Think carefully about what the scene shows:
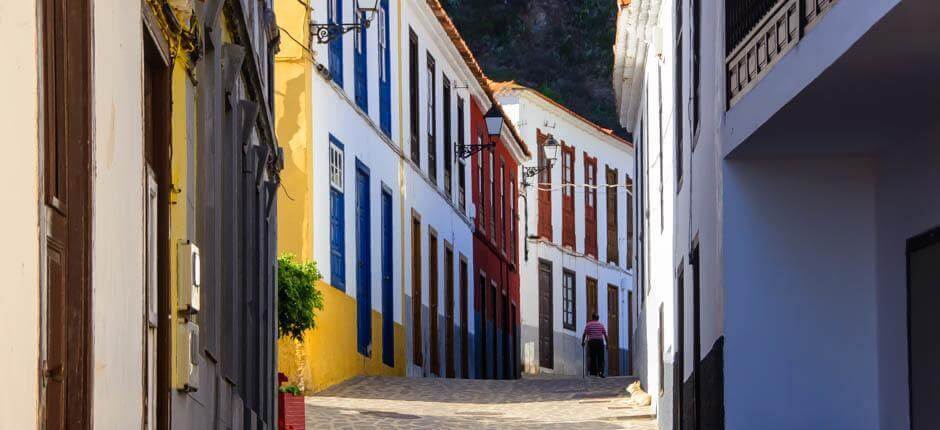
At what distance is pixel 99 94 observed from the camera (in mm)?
5613

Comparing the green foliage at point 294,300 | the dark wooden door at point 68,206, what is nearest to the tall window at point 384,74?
the green foliage at point 294,300

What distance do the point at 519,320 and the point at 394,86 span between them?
16472 millimetres

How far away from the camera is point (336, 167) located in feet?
71.8

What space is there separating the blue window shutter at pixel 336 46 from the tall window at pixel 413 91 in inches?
202

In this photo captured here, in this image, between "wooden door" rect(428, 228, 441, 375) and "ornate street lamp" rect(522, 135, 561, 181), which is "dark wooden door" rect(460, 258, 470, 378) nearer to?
"wooden door" rect(428, 228, 441, 375)

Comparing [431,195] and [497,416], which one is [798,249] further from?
[431,195]

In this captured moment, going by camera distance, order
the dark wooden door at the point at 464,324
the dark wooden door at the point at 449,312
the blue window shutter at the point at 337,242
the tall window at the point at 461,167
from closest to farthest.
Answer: the blue window shutter at the point at 337,242 → the dark wooden door at the point at 449,312 → the dark wooden door at the point at 464,324 → the tall window at the point at 461,167

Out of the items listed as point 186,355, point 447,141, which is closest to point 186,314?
point 186,355

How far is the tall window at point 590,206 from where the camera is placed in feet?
144

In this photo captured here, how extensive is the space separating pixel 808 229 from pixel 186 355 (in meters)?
5.49

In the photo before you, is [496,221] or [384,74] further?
[496,221]

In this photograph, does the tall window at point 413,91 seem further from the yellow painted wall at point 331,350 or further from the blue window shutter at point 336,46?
the blue window shutter at point 336,46

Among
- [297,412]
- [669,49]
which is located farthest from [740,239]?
[669,49]

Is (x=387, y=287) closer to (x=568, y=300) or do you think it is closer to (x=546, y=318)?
(x=546, y=318)
